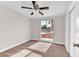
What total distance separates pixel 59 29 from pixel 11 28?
3166 millimetres

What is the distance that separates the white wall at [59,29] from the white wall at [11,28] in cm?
224

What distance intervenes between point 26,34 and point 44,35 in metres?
2.28

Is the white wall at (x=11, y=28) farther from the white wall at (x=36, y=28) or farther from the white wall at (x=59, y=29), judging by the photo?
the white wall at (x=59, y=29)

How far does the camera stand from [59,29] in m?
5.42

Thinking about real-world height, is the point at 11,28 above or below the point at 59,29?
above

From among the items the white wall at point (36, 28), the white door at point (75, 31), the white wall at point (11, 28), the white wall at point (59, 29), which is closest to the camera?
the white door at point (75, 31)

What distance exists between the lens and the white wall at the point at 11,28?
3861mm

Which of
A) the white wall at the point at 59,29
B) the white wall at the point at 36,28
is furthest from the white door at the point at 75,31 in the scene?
the white wall at the point at 36,28

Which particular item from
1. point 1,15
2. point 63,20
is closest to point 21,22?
point 1,15

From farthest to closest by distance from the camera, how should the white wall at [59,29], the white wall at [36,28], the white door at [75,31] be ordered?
1. the white wall at [36,28]
2. the white wall at [59,29]
3. the white door at [75,31]

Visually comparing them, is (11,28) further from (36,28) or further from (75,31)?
(75,31)

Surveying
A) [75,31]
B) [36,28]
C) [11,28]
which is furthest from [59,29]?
[75,31]

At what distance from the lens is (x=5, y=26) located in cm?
400

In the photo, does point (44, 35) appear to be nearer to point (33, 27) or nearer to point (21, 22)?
point (33, 27)
